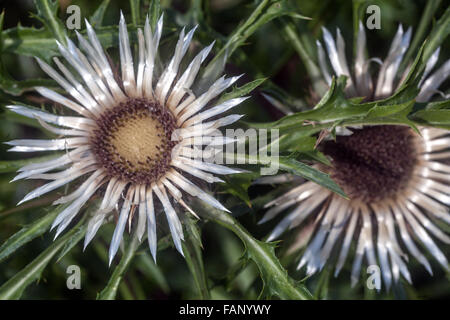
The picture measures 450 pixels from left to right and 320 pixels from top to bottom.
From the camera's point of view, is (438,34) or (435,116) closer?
(435,116)

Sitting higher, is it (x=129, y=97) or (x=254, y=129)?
(x=129, y=97)

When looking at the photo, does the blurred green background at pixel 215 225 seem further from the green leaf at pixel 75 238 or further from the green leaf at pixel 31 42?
the green leaf at pixel 75 238

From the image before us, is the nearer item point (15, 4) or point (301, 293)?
point (301, 293)

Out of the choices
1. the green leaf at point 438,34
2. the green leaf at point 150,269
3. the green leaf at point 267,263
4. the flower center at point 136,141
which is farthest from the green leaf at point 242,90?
the green leaf at point 150,269

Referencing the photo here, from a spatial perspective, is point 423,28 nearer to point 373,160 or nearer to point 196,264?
point 373,160

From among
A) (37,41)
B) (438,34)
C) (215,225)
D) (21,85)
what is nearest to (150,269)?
(215,225)

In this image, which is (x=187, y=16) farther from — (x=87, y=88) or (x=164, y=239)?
(x=164, y=239)
